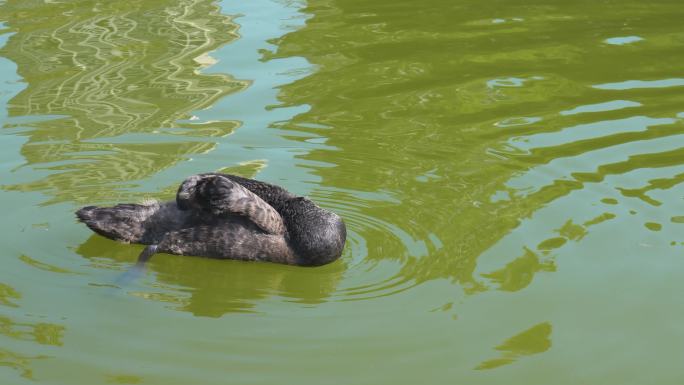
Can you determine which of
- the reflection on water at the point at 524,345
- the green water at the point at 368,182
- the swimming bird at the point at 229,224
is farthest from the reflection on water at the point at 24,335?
the reflection on water at the point at 524,345

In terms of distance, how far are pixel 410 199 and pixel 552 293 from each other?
4.99 feet

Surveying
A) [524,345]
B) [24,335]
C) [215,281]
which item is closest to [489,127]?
[215,281]

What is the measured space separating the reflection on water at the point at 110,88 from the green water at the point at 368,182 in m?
0.03

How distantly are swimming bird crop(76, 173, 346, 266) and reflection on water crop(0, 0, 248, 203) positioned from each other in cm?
70

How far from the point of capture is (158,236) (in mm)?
7004

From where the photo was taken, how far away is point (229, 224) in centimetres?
683

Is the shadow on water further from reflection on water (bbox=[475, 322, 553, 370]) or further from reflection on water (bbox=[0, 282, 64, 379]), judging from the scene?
reflection on water (bbox=[475, 322, 553, 370])

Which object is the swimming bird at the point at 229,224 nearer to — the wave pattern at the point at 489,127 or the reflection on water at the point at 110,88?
the wave pattern at the point at 489,127

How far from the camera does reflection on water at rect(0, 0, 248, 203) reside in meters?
8.25

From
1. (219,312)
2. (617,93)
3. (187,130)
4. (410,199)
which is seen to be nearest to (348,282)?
(219,312)

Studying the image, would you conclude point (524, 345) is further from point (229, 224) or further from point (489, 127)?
point (489, 127)

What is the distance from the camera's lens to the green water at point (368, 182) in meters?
5.71

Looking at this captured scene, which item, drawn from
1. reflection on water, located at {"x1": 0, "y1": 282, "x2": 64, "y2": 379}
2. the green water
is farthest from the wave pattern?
reflection on water, located at {"x1": 0, "y1": 282, "x2": 64, "y2": 379}

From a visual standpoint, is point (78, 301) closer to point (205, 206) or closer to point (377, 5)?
point (205, 206)
